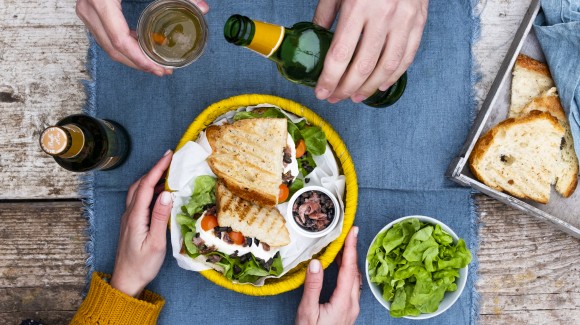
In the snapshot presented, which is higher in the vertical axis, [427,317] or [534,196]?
[534,196]

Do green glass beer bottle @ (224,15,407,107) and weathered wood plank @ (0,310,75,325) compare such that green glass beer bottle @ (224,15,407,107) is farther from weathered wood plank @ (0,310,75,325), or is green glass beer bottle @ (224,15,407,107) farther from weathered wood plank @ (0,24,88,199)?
weathered wood plank @ (0,310,75,325)

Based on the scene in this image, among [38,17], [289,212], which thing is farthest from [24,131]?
[289,212]

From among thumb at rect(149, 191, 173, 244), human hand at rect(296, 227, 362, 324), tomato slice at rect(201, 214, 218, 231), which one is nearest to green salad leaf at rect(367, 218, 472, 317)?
human hand at rect(296, 227, 362, 324)

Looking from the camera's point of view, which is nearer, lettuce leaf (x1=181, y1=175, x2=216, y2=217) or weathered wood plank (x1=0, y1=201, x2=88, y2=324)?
lettuce leaf (x1=181, y1=175, x2=216, y2=217)

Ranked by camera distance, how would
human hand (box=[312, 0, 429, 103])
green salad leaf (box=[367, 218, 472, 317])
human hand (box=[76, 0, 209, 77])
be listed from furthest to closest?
green salad leaf (box=[367, 218, 472, 317]), human hand (box=[76, 0, 209, 77]), human hand (box=[312, 0, 429, 103])

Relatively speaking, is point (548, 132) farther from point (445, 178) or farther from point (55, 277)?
point (55, 277)

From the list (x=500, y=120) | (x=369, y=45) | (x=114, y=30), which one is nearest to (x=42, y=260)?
(x=114, y=30)
